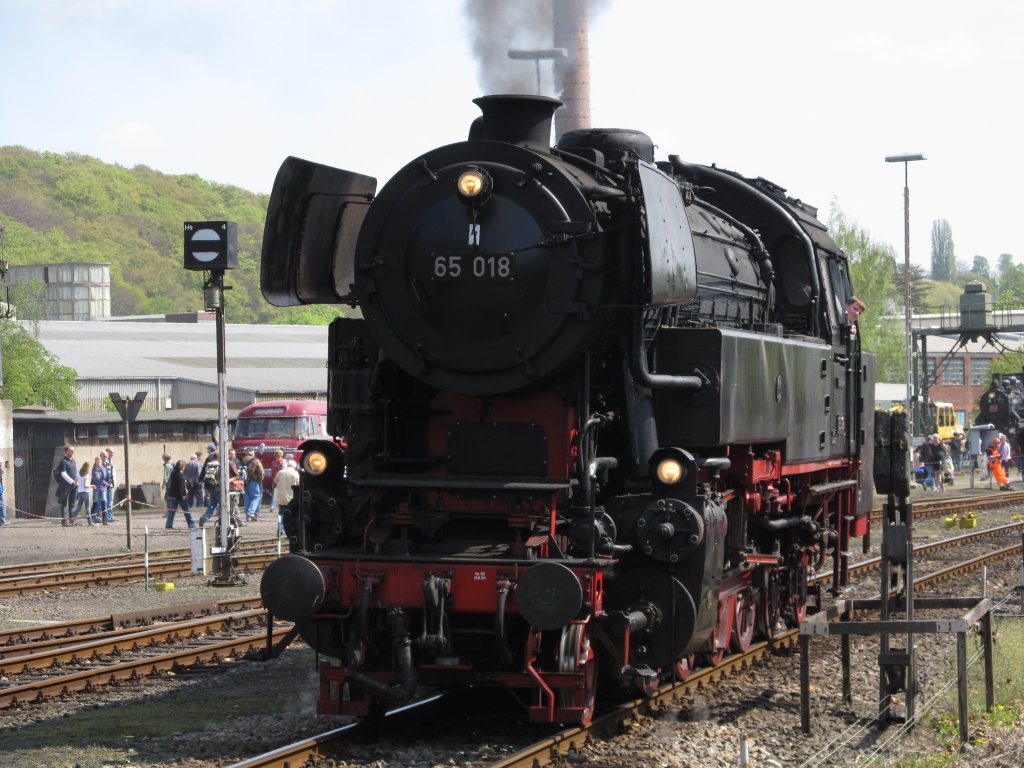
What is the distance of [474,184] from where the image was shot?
8266 mm

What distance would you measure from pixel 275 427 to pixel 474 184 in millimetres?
25162

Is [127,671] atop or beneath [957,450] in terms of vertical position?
beneath

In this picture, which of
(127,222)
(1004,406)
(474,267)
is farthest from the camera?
(127,222)

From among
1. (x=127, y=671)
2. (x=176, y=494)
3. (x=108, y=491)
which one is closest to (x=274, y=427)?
(x=108, y=491)

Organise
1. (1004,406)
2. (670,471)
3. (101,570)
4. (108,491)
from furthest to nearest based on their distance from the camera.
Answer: (1004,406) < (108,491) < (101,570) < (670,471)

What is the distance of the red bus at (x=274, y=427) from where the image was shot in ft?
106

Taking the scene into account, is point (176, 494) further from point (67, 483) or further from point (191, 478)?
point (67, 483)

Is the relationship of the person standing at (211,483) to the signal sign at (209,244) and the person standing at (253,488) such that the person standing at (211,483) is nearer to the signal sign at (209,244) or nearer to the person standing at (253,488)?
the person standing at (253,488)

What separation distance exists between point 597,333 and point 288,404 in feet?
83.0

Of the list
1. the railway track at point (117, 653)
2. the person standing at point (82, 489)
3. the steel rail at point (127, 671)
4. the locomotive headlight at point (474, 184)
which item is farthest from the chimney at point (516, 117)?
the person standing at point (82, 489)

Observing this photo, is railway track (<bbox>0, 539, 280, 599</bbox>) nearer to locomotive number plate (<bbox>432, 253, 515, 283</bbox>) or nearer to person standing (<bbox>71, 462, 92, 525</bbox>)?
person standing (<bbox>71, 462, 92, 525</bbox>)

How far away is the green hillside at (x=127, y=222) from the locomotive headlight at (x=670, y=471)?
109 metres

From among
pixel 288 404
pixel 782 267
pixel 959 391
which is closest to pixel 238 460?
pixel 288 404

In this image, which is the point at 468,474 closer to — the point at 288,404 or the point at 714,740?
the point at 714,740
